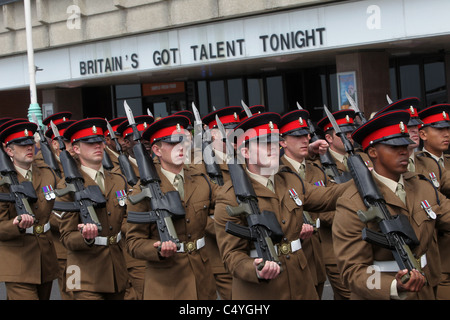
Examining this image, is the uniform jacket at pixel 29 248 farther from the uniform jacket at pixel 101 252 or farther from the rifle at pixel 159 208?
the rifle at pixel 159 208

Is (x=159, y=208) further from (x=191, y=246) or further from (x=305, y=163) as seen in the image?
(x=305, y=163)

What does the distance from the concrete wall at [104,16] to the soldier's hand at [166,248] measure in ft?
31.4

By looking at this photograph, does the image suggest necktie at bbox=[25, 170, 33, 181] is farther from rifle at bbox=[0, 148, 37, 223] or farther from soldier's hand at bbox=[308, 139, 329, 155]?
soldier's hand at bbox=[308, 139, 329, 155]

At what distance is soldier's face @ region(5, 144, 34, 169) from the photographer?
6.84 meters

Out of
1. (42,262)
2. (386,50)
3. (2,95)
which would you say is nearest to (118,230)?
(42,262)

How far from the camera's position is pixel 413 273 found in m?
3.59

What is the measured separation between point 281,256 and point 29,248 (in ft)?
10.2

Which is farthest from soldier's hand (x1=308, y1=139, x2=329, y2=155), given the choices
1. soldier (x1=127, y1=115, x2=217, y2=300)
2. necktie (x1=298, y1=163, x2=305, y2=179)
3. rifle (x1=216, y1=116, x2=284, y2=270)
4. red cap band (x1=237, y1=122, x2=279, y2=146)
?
rifle (x1=216, y1=116, x2=284, y2=270)

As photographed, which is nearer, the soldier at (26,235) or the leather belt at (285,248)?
the leather belt at (285,248)

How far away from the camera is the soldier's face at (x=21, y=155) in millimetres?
6836

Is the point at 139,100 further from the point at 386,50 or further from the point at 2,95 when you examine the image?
the point at 386,50

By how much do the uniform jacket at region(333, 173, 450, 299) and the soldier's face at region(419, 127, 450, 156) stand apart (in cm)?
214

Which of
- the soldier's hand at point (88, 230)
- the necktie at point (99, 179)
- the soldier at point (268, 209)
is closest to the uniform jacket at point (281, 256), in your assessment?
the soldier at point (268, 209)

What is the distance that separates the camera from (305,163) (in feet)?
21.9
